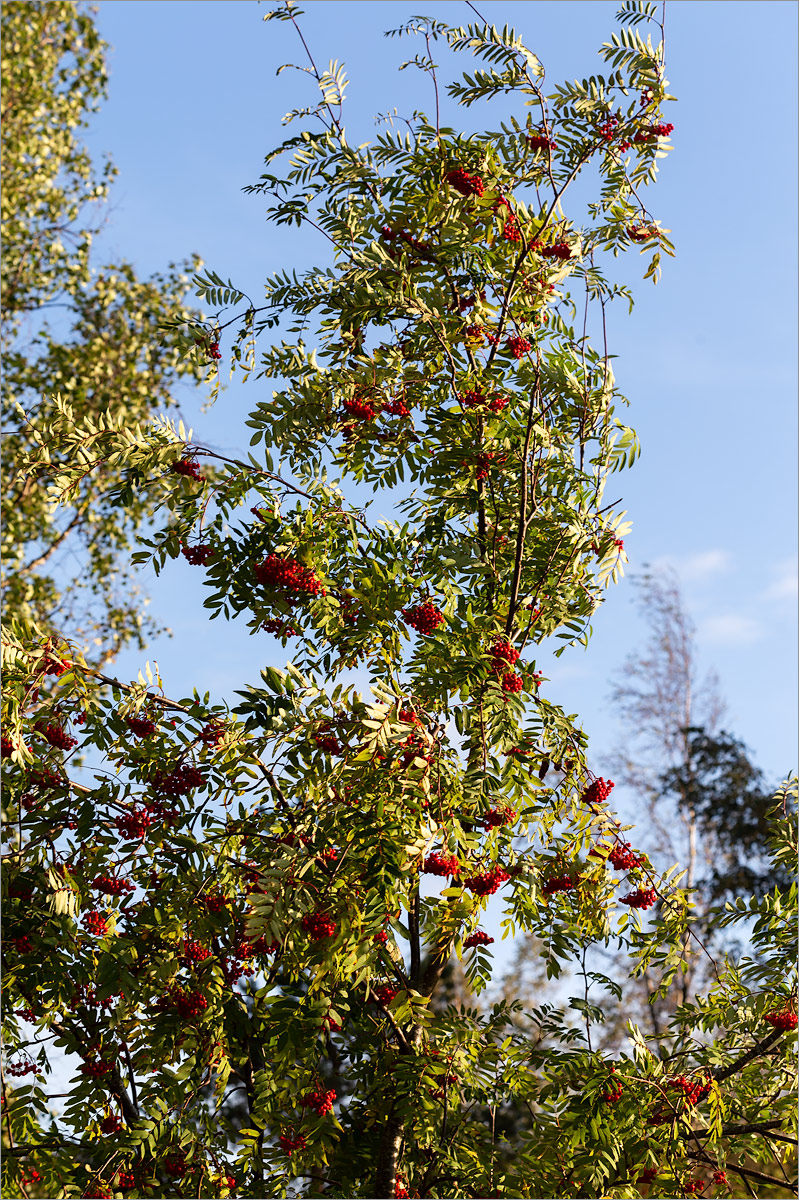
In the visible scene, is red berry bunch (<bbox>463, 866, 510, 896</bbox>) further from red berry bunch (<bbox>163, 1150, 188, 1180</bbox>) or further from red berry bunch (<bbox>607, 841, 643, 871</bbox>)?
red berry bunch (<bbox>163, 1150, 188, 1180</bbox>)

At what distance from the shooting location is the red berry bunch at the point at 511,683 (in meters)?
3.31

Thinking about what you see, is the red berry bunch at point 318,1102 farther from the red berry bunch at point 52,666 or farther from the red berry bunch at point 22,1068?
the red berry bunch at point 52,666

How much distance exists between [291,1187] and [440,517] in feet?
8.44

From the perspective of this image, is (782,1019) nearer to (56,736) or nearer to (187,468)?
(56,736)

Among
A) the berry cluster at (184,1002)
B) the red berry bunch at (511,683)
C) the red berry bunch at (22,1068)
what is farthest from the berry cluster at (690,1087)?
the red berry bunch at (22,1068)

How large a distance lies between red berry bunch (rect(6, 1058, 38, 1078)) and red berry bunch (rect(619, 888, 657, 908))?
6.69 feet

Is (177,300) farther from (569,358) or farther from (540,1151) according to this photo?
(540,1151)

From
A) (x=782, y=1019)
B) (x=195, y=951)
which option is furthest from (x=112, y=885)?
(x=782, y=1019)

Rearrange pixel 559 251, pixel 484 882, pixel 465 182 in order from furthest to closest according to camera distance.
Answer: pixel 559 251
pixel 465 182
pixel 484 882

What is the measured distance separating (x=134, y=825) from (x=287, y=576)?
918 mm

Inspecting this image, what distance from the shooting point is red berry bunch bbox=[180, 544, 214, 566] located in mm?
3562

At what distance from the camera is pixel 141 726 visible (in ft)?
11.4

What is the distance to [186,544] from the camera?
362 cm

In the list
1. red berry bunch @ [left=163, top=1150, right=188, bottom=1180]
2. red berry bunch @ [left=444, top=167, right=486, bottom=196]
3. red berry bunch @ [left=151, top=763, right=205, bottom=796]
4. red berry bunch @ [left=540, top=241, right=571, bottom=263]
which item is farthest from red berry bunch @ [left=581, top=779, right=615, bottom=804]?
red berry bunch @ [left=444, top=167, right=486, bottom=196]
